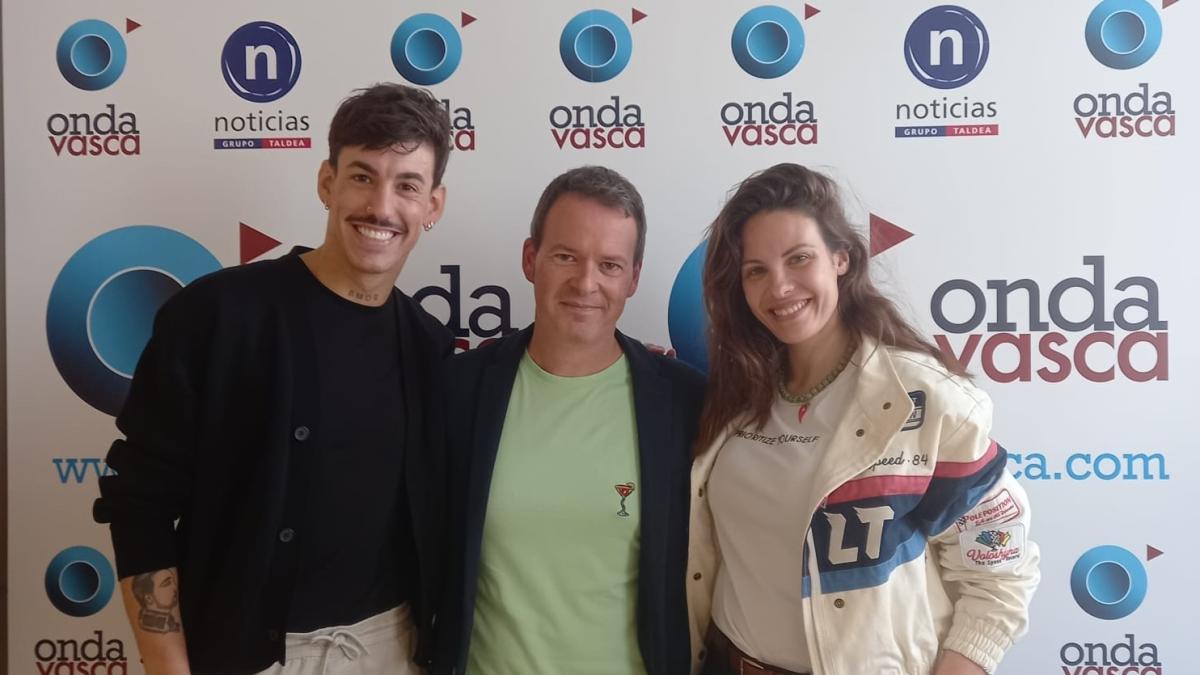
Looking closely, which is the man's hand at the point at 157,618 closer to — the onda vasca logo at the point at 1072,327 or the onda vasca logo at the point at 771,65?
the onda vasca logo at the point at 771,65

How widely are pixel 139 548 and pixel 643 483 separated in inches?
39.3

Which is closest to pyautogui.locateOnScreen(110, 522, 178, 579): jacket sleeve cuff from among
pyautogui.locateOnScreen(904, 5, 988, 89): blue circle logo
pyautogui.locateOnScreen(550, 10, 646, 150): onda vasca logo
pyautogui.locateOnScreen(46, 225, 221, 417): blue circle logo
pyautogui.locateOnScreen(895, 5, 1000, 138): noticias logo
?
pyautogui.locateOnScreen(46, 225, 221, 417): blue circle logo

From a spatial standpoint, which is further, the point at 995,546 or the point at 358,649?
the point at 358,649

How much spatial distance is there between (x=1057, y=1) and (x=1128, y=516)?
147cm

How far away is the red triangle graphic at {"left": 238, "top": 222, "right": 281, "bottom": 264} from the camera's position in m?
2.35

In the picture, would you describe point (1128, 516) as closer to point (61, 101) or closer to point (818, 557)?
point (818, 557)

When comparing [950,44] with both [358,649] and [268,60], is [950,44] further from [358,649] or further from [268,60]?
[358,649]

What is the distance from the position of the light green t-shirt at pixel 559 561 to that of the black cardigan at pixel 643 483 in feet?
0.11

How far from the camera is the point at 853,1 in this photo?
89.6 inches

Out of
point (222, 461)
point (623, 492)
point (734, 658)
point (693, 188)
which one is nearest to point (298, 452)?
point (222, 461)

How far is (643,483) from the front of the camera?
173 centimetres

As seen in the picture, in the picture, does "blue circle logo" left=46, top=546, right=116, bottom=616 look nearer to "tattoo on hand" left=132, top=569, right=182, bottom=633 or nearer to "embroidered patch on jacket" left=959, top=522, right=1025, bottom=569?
"tattoo on hand" left=132, top=569, right=182, bottom=633

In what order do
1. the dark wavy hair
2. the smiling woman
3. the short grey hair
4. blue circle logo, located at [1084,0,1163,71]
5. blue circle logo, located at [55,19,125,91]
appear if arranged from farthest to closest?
blue circle logo, located at [55,19,125,91] < blue circle logo, located at [1084,0,1163,71] < the short grey hair < the dark wavy hair < the smiling woman

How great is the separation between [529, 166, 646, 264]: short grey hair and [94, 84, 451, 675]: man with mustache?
0.27 metres
